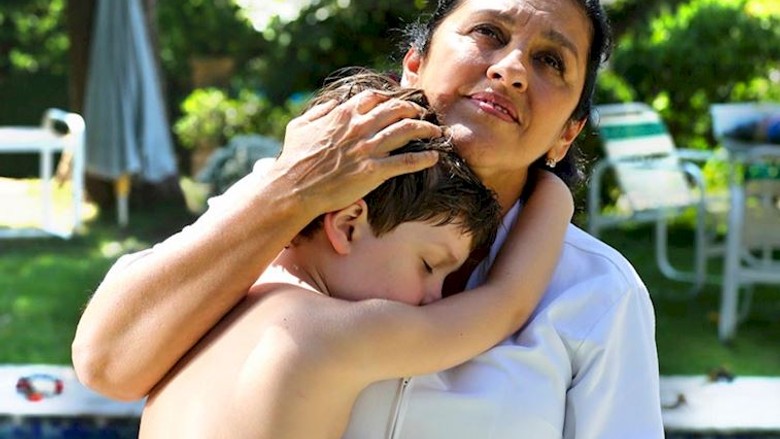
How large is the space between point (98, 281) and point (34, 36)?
8.30 m

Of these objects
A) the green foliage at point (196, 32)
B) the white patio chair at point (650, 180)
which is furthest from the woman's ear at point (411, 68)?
the green foliage at point (196, 32)

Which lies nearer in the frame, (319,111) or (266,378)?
(266,378)

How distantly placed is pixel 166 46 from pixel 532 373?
1189 centimetres

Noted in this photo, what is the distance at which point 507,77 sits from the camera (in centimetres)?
156

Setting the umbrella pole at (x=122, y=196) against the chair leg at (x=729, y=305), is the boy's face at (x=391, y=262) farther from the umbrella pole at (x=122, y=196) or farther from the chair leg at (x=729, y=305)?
the umbrella pole at (x=122, y=196)

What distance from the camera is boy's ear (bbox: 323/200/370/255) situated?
146 cm

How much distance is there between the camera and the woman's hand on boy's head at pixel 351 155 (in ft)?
4.67

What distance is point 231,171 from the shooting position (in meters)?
8.53

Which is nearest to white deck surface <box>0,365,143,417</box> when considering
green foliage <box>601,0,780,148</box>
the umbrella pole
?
the umbrella pole

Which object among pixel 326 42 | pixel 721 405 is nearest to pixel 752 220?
pixel 721 405

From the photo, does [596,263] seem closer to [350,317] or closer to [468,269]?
[468,269]

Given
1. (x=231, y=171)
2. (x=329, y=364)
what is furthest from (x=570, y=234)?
(x=231, y=171)

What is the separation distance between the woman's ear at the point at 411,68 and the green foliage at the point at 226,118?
336 inches

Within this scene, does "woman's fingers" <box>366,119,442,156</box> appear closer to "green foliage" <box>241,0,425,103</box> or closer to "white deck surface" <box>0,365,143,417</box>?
"white deck surface" <box>0,365,143,417</box>
